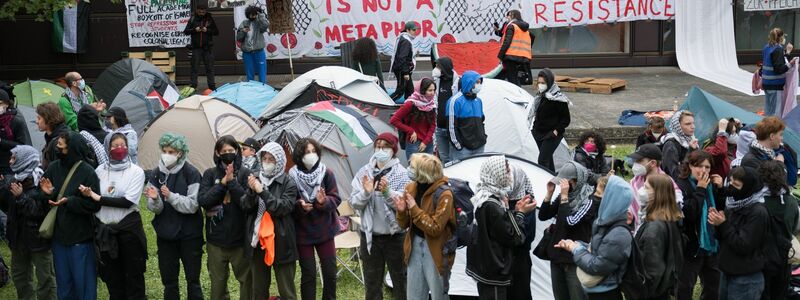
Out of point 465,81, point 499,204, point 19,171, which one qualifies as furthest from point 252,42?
point 499,204

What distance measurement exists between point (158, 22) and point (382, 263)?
12.0m

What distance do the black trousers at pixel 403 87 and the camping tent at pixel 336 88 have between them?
1127 millimetres

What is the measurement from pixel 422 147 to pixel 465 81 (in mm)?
1053

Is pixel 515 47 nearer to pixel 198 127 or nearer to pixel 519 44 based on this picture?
pixel 519 44

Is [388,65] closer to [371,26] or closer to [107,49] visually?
[371,26]

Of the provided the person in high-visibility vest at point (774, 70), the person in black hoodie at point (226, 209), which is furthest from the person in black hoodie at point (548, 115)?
the person in high-visibility vest at point (774, 70)

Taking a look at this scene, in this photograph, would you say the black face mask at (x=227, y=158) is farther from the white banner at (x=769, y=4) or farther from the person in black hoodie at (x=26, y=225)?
the white banner at (x=769, y=4)

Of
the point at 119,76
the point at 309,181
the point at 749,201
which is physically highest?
the point at 119,76

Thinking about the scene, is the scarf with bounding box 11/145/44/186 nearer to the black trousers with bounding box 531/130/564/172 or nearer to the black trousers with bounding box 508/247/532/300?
the black trousers with bounding box 508/247/532/300

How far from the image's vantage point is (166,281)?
8.73 m

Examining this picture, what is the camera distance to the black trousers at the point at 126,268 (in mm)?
8594

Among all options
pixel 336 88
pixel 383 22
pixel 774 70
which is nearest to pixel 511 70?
pixel 336 88

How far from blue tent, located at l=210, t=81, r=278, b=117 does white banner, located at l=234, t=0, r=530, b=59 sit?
432 centimetres

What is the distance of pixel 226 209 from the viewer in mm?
8461
